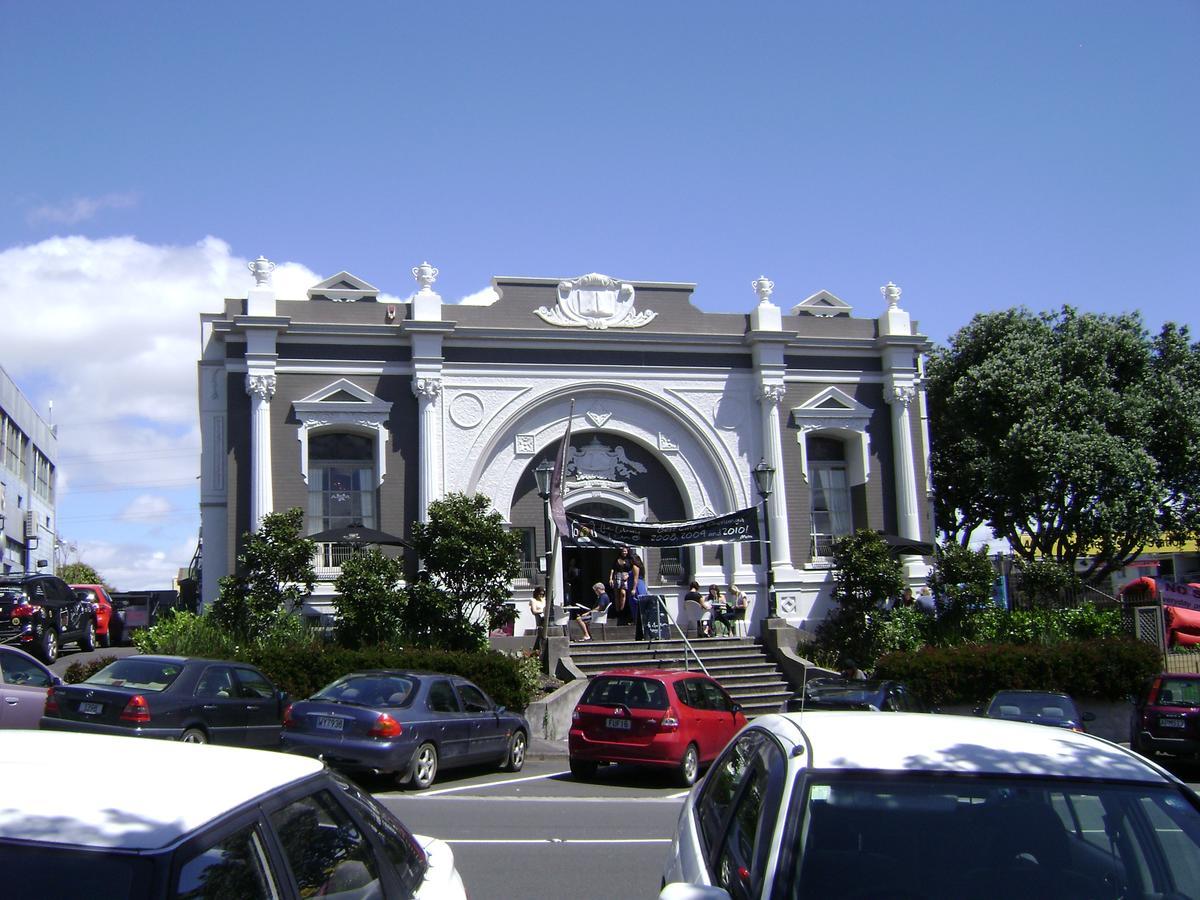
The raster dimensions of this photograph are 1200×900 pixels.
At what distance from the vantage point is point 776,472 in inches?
1126

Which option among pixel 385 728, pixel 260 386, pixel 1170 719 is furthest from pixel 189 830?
pixel 260 386

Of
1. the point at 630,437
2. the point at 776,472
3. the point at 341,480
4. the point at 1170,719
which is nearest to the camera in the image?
the point at 1170,719

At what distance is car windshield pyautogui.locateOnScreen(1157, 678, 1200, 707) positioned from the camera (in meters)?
17.6

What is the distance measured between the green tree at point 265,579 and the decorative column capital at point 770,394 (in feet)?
38.7

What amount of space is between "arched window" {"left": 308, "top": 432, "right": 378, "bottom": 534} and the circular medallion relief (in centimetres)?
209

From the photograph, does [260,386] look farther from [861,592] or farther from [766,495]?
[861,592]

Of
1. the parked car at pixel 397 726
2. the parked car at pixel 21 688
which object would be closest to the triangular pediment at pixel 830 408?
the parked car at pixel 397 726

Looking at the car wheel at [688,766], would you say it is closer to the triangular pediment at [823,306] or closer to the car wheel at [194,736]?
the car wheel at [194,736]

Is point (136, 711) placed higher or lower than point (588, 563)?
lower

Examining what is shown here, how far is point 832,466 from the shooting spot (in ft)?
100

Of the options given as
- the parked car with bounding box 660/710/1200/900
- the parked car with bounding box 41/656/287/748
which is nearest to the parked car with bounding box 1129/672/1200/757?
the parked car with bounding box 41/656/287/748

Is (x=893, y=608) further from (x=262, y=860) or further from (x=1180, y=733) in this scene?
(x=262, y=860)

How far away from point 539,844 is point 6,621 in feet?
54.4

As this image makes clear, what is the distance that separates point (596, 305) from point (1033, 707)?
50.8 ft
